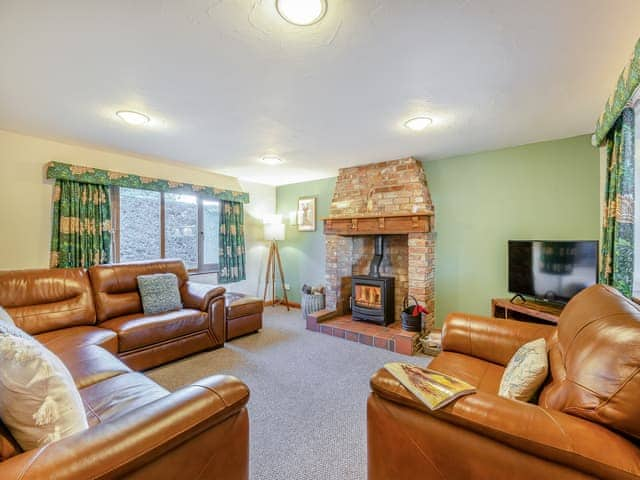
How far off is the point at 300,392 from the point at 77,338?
1808 millimetres

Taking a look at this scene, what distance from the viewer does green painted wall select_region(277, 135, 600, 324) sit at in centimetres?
292

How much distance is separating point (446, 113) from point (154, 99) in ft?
7.73

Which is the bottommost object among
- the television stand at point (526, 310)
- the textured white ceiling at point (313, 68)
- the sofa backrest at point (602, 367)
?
the television stand at point (526, 310)

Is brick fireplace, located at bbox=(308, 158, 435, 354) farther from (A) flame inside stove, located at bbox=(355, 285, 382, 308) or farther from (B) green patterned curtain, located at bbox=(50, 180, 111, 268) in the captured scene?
(B) green patterned curtain, located at bbox=(50, 180, 111, 268)

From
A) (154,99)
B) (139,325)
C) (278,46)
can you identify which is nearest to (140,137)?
(154,99)

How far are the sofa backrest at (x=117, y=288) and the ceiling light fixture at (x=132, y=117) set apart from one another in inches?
59.8

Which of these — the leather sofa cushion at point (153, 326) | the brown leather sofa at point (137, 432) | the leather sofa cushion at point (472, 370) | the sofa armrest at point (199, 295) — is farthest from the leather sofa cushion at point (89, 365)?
the leather sofa cushion at point (472, 370)

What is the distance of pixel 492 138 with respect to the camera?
3.00m

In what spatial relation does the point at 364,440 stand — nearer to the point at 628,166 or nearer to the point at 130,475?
the point at 130,475

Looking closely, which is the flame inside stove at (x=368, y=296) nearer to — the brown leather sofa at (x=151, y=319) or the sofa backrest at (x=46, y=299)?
the brown leather sofa at (x=151, y=319)

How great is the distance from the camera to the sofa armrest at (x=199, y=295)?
3.18 m

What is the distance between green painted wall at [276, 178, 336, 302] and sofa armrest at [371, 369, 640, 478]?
3.91m

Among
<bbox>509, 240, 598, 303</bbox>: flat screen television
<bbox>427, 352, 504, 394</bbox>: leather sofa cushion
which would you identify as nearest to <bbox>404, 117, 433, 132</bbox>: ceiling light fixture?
<bbox>509, 240, 598, 303</bbox>: flat screen television

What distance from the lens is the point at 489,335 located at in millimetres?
1890
